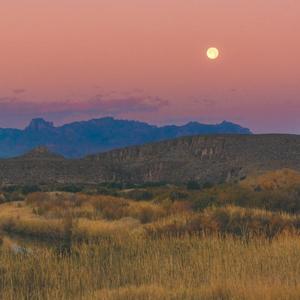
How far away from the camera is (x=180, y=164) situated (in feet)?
288

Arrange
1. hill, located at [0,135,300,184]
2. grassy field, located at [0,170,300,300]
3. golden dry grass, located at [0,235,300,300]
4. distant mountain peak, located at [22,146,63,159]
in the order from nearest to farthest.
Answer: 1. golden dry grass, located at [0,235,300,300]
2. grassy field, located at [0,170,300,300]
3. hill, located at [0,135,300,184]
4. distant mountain peak, located at [22,146,63,159]

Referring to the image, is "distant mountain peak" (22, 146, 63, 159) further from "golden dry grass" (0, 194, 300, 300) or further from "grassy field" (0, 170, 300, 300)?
"golden dry grass" (0, 194, 300, 300)

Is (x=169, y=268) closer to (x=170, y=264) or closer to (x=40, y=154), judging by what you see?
(x=170, y=264)

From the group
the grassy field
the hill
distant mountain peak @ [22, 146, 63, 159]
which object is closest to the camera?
the grassy field

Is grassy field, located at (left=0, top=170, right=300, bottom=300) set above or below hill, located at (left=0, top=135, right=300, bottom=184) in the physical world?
below

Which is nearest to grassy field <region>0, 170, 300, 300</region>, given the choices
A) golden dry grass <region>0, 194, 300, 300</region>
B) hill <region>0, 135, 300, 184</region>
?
golden dry grass <region>0, 194, 300, 300</region>

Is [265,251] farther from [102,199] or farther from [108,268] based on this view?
[102,199]

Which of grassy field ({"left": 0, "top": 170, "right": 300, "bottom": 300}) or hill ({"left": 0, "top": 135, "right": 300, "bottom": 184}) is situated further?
hill ({"left": 0, "top": 135, "right": 300, "bottom": 184})

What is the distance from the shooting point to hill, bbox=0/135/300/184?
256 ft

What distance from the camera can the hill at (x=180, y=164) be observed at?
256 ft

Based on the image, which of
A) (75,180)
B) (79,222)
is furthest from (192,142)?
(79,222)

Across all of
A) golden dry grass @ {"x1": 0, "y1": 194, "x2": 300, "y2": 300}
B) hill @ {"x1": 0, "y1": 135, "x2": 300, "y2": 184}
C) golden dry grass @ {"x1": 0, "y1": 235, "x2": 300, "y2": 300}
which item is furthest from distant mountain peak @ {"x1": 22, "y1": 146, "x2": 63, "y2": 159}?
golden dry grass @ {"x1": 0, "y1": 235, "x2": 300, "y2": 300}

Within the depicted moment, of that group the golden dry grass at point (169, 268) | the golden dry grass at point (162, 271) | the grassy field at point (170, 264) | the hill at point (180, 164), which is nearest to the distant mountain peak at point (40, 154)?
the hill at point (180, 164)

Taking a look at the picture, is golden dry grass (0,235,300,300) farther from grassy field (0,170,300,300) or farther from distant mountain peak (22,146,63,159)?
distant mountain peak (22,146,63,159)
